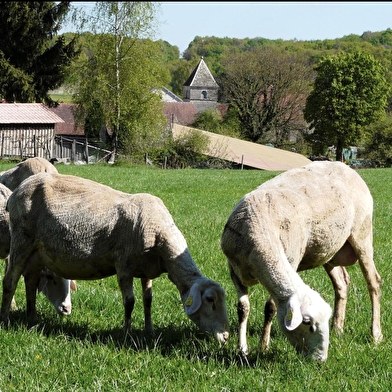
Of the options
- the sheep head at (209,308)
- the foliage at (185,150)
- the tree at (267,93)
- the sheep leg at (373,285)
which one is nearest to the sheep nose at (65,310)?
the sheep head at (209,308)

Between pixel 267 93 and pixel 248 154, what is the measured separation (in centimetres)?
1773

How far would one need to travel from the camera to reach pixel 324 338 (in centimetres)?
519

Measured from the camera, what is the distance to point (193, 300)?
18.5ft

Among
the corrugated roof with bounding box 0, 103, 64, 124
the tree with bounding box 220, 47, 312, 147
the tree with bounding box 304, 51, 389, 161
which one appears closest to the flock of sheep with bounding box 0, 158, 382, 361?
the corrugated roof with bounding box 0, 103, 64, 124

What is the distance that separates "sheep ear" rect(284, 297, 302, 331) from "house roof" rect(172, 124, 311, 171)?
44237 mm

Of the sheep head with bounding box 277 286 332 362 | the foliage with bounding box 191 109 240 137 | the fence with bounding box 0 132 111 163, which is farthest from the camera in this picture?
the foliage with bounding box 191 109 240 137

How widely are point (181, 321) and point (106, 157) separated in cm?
4204

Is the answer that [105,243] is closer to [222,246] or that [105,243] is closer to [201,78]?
[222,246]

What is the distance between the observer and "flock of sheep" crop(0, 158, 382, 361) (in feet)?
17.6

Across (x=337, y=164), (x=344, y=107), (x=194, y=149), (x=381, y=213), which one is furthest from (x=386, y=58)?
(x=337, y=164)

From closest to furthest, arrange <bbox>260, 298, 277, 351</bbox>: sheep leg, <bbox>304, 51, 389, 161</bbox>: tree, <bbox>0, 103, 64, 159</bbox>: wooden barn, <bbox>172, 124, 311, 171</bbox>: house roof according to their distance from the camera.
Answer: <bbox>260, 298, 277, 351</bbox>: sheep leg, <bbox>0, 103, 64, 159</bbox>: wooden barn, <bbox>172, 124, 311, 171</bbox>: house roof, <bbox>304, 51, 389, 161</bbox>: tree

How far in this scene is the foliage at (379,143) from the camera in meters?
62.9

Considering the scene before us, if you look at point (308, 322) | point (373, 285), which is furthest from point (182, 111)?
point (308, 322)

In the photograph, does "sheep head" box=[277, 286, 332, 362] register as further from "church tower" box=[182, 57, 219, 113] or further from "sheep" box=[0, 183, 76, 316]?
"church tower" box=[182, 57, 219, 113]
